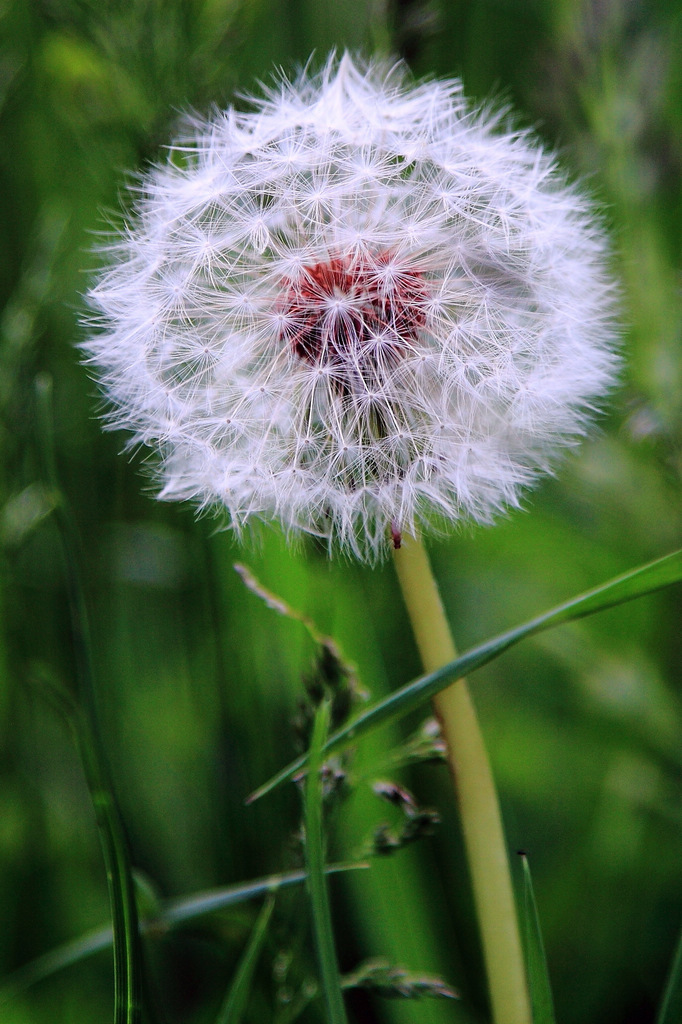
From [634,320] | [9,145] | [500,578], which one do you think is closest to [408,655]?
[500,578]

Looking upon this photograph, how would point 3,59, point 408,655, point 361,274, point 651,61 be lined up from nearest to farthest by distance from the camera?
1. point 361,274
2. point 651,61
3. point 408,655
4. point 3,59

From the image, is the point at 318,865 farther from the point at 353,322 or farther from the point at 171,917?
the point at 353,322

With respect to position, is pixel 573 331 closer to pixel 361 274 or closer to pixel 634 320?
pixel 361 274

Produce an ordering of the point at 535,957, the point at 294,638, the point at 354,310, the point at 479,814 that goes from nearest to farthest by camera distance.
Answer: the point at 535,957 → the point at 479,814 → the point at 354,310 → the point at 294,638

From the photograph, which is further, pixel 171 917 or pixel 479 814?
pixel 171 917

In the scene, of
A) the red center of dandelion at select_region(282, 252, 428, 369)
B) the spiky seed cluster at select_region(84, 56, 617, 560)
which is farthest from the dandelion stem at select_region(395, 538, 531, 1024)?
the red center of dandelion at select_region(282, 252, 428, 369)

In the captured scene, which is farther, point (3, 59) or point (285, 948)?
point (3, 59)

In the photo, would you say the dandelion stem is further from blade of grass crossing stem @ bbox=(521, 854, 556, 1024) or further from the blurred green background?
the blurred green background

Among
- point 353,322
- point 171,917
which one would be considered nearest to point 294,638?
point 171,917
